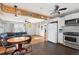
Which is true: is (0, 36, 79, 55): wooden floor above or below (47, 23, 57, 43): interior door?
below

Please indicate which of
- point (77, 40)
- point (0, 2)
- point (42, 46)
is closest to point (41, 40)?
point (42, 46)

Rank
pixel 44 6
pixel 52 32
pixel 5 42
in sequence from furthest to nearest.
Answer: pixel 52 32 < pixel 44 6 < pixel 5 42

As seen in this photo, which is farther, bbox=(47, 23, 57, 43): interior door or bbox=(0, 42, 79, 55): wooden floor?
bbox=(47, 23, 57, 43): interior door

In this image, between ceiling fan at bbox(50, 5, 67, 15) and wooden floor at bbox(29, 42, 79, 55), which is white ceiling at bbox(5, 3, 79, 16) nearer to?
ceiling fan at bbox(50, 5, 67, 15)

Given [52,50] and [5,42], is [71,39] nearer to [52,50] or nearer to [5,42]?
[52,50]

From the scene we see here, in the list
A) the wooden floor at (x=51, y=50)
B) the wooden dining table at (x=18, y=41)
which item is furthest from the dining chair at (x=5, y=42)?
the wooden floor at (x=51, y=50)

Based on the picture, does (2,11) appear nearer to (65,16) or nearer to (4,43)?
(4,43)

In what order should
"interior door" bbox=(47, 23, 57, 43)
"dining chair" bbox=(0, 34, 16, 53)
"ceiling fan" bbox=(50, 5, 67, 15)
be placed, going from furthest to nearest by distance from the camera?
"interior door" bbox=(47, 23, 57, 43) → "ceiling fan" bbox=(50, 5, 67, 15) → "dining chair" bbox=(0, 34, 16, 53)

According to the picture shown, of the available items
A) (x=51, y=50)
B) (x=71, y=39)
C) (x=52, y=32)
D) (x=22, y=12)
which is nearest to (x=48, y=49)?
(x=51, y=50)

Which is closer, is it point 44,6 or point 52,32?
point 44,6

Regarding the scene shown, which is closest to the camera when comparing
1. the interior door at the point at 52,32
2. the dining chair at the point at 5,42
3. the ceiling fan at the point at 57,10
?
the dining chair at the point at 5,42

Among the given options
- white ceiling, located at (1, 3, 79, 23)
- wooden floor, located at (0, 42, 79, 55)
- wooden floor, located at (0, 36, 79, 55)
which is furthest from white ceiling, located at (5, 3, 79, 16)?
wooden floor, located at (0, 42, 79, 55)

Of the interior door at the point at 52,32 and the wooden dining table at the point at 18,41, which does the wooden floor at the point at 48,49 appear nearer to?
the interior door at the point at 52,32

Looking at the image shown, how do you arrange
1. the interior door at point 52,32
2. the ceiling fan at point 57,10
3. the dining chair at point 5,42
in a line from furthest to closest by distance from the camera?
the interior door at point 52,32 < the ceiling fan at point 57,10 < the dining chair at point 5,42
